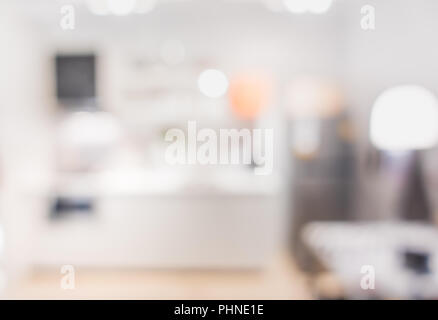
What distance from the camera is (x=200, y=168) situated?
78.9 inches

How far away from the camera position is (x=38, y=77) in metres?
2.61

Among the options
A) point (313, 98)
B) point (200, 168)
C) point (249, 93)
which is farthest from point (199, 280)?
point (313, 98)

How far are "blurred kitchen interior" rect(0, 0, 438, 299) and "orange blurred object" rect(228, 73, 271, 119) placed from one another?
0.01 meters

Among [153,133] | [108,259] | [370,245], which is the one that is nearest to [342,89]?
[153,133]

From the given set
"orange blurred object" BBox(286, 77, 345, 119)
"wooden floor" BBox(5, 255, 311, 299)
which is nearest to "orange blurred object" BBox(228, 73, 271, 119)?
"orange blurred object" BBox(286, 77, 345, 119)

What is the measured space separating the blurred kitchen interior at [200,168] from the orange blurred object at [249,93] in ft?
0.04

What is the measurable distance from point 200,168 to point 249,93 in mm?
1222

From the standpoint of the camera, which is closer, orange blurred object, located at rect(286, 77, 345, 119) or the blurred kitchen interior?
the blurred kitchen interior

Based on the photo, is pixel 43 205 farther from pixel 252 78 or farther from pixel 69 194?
pixel 252 78

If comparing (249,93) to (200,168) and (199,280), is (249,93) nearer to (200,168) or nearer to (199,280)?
(200,168)

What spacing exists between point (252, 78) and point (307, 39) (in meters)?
0.54

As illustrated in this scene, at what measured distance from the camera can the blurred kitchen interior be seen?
7.30ft

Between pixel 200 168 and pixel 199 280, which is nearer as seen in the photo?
pixel 200 168

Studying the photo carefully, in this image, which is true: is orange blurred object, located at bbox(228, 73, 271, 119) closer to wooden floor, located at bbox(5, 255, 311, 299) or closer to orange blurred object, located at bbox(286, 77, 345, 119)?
orange blurred object, located at bbox(286, 77, 345, 119)
